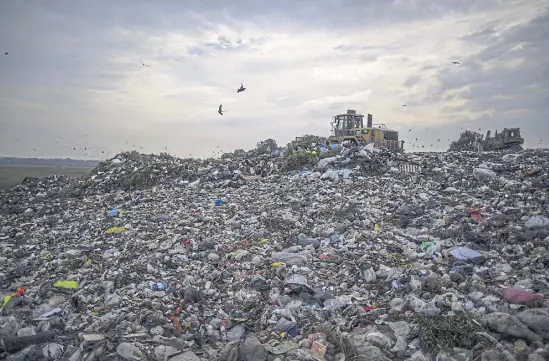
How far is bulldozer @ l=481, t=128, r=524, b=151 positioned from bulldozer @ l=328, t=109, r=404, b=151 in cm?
365

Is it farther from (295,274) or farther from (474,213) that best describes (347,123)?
(295,274)

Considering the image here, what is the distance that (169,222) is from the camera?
6023 millimetres

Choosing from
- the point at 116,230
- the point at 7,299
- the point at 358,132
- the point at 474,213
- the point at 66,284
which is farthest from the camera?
the point at 358,132

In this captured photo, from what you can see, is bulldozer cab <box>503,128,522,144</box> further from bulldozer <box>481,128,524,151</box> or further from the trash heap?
the trash heap

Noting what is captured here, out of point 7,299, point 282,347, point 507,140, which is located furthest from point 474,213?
point 507,140

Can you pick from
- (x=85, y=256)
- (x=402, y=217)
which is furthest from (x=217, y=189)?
(x=402, y=217)

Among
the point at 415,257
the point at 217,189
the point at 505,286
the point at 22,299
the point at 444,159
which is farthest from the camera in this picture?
the point at 444,159

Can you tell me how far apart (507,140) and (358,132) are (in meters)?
6.06

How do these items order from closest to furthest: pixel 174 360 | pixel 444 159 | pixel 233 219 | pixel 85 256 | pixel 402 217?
pixel 174 360 → pixel 85 256 → pixel 402 217 → pixel 233 219 → pixel 444 159

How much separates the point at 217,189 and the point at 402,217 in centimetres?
468

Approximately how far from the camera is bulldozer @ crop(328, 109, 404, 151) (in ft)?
40.7

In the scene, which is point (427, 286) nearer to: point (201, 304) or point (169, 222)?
point (201, 304)

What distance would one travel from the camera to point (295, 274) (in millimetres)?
3859

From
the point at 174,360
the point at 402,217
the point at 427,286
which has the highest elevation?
the point at 402,217
